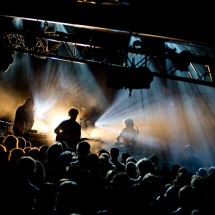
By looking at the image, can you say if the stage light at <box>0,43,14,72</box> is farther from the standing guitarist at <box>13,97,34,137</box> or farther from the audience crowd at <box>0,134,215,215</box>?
the audience crowd at <box>0,134,215,215</box>

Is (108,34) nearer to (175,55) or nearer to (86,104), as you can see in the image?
(175,55)

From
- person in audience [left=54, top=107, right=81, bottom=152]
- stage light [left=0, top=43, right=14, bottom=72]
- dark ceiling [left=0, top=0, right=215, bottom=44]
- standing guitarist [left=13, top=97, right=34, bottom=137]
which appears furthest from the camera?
standing guitarist [left=13, top=97, right=34, bottom=137]

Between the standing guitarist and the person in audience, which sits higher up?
the standing guitarist

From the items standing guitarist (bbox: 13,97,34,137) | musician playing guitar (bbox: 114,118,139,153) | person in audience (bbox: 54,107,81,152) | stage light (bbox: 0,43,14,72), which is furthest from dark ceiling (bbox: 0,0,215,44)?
musician playing guitar (bbox: 114,118,139,153)

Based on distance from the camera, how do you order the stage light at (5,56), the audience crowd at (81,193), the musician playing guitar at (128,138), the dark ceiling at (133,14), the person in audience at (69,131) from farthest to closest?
the musician playing guitar at (128,138), the stage light at (5,56), the person in audience at (69,131), the dark ceiling at (133,14), the audience crowd at (81,193)

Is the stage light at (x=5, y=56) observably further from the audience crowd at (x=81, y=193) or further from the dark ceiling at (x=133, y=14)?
the audience crowd at (x=81, y=193)

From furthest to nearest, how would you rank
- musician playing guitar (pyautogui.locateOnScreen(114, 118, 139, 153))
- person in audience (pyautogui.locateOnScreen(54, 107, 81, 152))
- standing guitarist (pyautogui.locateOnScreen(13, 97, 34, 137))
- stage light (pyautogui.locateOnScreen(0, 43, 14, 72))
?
musician playing guitar (pyautogui.locateOnScreen(114, 118, 139, 153)) → standing guitarist (pyautogui.locateOnScreen(13, 97, 34, 137)) → stage light (pyautogui.locateOnScreen(0, 43, 14, 72)) → person in audience (pyautogui.locateOnScreen(54, 107, 81, 152))

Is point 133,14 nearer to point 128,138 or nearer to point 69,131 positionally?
point 69,131

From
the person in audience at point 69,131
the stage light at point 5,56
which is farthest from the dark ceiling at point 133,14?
the person in audience at point 69,131

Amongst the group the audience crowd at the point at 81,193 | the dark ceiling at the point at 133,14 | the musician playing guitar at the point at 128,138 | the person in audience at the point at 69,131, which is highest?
the dark ceiling at the point at 133,14

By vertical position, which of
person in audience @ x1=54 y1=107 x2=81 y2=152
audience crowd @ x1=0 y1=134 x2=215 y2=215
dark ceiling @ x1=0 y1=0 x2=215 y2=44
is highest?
dark ceiling @ x1=0 y1=0 x2=215 y2=44

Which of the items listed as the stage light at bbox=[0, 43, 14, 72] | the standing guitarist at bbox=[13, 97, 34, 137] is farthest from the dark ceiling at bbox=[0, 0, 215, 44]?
the standing guitarist at bbox=[13, 97, 34, 137]

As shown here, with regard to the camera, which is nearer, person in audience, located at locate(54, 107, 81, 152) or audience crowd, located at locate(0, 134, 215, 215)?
audience crowd, located at locate(0, 134, 215, 215)

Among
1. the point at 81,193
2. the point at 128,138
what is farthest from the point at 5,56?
the point at 81,193
